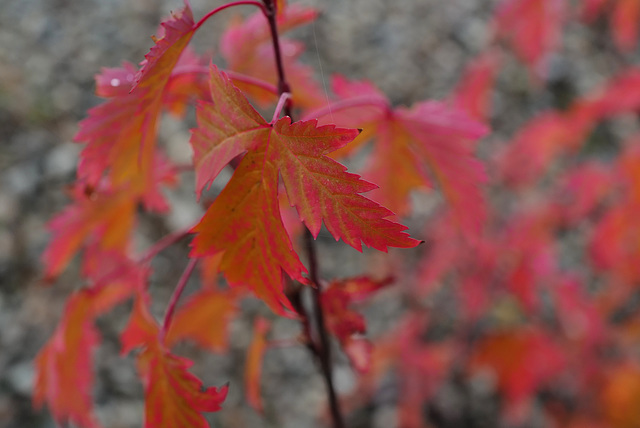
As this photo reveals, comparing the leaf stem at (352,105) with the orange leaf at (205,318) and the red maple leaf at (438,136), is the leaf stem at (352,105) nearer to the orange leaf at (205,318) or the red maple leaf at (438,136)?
the red maple leaf at (438,136)

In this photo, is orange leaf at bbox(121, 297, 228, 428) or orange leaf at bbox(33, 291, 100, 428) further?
orange leaf at bbox(33, 291, 100, 428)

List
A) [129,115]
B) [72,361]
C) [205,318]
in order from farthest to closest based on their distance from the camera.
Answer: [205,318], [72,361], [129,115]

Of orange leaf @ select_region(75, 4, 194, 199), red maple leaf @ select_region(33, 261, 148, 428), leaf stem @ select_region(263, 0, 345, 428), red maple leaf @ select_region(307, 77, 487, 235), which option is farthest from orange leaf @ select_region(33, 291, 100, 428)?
red maple leaf @ select_region(307, 77, 487, 235)

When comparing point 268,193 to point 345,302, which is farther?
point 345,302

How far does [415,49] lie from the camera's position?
210cm

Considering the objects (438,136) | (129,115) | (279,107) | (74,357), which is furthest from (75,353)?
(438,136)

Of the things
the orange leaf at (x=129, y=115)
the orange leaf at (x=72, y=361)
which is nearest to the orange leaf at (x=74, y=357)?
the orange leaf at (x=72, y=361)

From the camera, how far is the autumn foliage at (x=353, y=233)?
436 mm

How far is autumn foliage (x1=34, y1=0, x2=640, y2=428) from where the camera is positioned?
1.43 feet

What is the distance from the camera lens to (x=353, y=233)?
1.37ft

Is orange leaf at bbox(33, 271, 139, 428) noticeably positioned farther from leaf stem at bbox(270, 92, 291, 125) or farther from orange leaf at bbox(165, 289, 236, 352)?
leaf stem at bbox(270, 92, 291, 125)

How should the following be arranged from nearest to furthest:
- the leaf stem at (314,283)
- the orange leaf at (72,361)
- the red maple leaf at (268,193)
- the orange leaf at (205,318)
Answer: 1. the red maple leaf at (268,193)
2. the leaf stem at (314,283)
3. the orange leaf at (72,361)
4. the orange leaf at (205,318)

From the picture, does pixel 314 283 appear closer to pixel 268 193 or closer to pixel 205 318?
→ pixel 268 193

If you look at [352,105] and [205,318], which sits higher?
[352,105]
